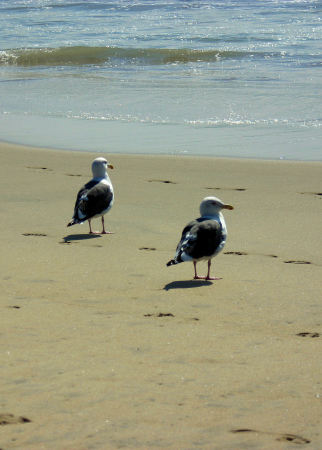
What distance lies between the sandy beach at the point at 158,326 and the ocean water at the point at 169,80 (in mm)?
3443

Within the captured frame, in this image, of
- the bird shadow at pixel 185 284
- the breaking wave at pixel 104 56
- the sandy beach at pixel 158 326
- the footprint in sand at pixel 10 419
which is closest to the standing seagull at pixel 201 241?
the bird shadow at pixel 185 284

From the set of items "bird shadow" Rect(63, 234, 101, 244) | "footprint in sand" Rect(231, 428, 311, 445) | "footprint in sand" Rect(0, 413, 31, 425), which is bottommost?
"bird shadow" Rect(63, 234, 101, 244)

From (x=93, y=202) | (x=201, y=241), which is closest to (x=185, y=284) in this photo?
(x=201, y=241)

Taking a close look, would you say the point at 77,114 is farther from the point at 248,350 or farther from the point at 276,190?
the point at 248,350

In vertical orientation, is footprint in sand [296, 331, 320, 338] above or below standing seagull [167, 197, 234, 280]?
below

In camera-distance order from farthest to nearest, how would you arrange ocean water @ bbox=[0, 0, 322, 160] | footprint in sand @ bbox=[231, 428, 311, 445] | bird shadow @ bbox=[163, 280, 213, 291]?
1. ocean water @ bbox=[0, 0, 322, 160]
2. bird shadow @ bbox=[163, 280, 213, 291]
3. footprint in sand @ bbox=[231, 428, 311, 445]

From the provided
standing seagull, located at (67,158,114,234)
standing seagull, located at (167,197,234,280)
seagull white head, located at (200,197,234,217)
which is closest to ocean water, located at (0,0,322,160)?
standing seagull, located at (67,158,114,234)

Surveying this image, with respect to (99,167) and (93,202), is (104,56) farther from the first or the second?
(93,202)

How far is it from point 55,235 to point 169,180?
272cm

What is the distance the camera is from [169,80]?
19.9 meters

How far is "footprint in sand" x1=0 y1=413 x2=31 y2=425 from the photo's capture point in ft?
13.6

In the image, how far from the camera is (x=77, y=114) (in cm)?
1548

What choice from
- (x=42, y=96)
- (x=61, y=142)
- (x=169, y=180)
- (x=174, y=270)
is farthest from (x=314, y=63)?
(x=174, y=270)

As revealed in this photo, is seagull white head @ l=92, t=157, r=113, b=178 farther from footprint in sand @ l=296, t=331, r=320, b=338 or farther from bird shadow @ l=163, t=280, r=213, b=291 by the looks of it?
footprint in sand @ l=296, t=331, r=320, b=338
